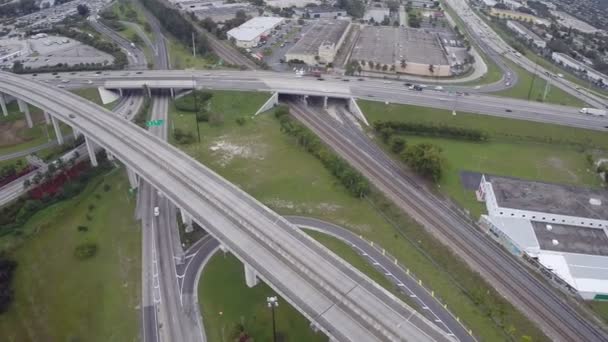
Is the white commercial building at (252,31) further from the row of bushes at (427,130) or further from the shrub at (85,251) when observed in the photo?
the shrub at (85,251)

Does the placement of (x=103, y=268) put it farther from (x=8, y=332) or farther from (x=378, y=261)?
(x=378, y=261)

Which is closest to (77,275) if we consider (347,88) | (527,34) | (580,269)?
(580,269)

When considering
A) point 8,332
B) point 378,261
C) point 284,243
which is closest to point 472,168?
point 378,261

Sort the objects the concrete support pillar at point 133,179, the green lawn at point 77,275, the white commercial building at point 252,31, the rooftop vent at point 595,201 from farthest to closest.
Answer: the white commercial building at point 252,31 < the concrete support pillar at point 133,179 < the rooftop vent at point 595,201 < the green lawn at point 77,275

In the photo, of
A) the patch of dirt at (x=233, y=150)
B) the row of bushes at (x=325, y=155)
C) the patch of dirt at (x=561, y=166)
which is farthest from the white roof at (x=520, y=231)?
the patch of dirt at (x=233, y=150)

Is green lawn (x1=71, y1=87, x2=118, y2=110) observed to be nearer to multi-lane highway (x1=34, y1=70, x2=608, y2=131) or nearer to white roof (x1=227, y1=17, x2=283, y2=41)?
multi-lane highway (x1=34, y1=70, x2=608, y2=131)
